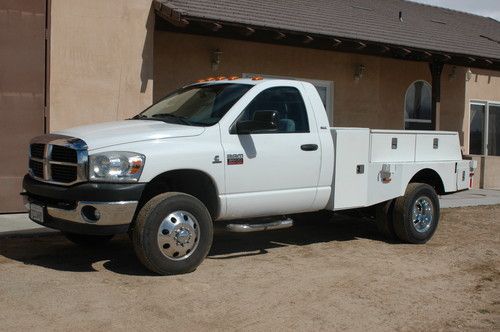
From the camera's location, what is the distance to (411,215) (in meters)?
8.23

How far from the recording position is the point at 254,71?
499 inches

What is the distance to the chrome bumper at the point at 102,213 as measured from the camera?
5.75 metres

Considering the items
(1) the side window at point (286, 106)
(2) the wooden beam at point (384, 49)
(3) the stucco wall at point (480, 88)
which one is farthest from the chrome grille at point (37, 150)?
(3) the stucco wall at point (480, 88)

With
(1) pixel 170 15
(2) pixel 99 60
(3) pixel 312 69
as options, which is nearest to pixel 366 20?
(3) pixel 312 69

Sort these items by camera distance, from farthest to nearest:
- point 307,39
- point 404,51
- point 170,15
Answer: point 404,51 < point 307,39 < point 170,15

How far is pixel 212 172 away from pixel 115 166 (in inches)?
41.0

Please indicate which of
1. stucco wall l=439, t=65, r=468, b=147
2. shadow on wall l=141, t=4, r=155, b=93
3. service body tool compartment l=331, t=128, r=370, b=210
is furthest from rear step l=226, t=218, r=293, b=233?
stucco wall l=439, t=65, r=468, b=147

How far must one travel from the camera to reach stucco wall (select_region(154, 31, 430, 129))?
38.3 feet

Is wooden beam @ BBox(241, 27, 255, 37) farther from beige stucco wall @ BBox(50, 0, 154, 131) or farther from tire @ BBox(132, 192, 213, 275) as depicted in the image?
tire @ BBox(132, 192, 213, 275)

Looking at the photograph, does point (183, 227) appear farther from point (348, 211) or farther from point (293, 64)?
point (293, 64)

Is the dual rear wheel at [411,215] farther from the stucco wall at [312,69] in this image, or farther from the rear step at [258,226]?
the stucco wall at [312,69]

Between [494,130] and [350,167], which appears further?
[494,130]

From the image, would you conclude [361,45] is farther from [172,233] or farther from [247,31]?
[172,233]

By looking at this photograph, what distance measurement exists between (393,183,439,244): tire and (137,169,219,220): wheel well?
113 inches
